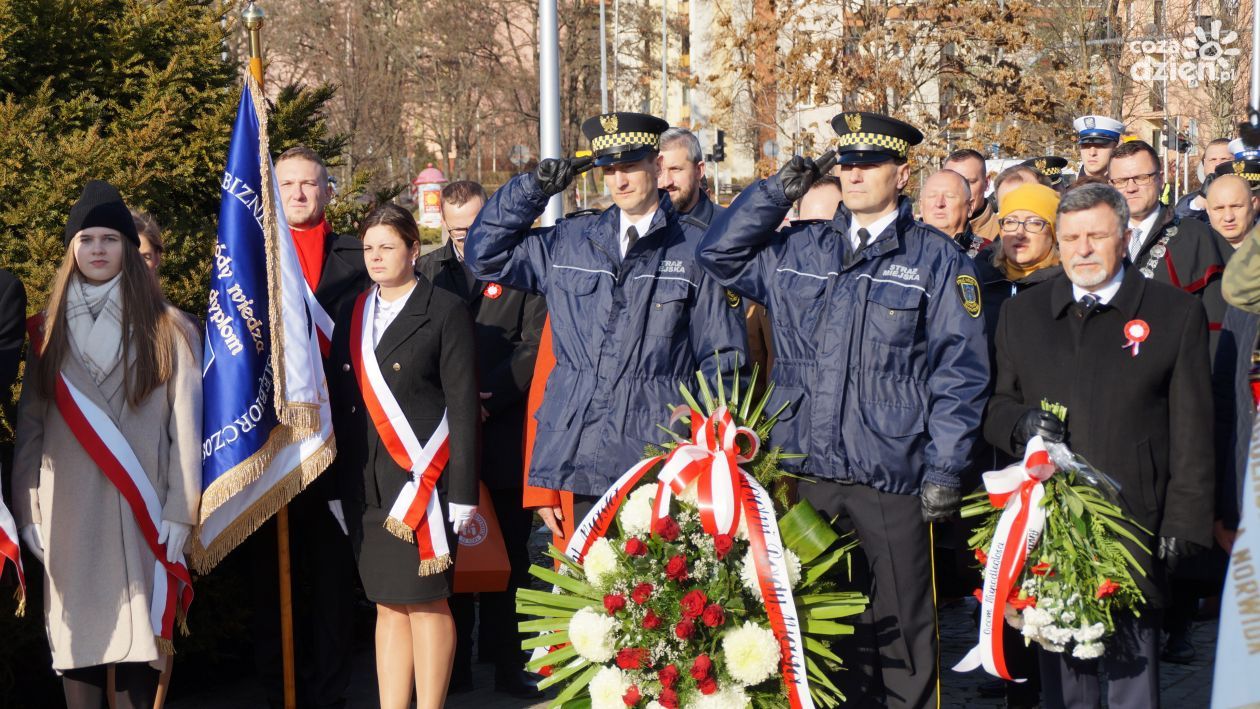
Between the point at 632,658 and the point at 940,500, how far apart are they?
1146 mm

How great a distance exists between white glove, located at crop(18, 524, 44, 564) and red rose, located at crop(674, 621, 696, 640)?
7.36 ft

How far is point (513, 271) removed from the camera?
222 inches

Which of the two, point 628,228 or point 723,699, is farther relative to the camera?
point 628,228

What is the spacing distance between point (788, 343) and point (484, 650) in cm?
242

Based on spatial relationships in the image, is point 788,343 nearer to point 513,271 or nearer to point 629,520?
point 629,520

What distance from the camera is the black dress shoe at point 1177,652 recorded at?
6.62 m

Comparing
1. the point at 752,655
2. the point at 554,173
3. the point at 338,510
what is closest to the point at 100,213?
the point at 338,510

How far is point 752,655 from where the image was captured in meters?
4.36

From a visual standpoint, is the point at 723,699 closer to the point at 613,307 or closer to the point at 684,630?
the point at 684,630

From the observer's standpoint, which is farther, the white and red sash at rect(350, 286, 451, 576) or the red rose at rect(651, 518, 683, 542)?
the white and red sash at rect(350, 286, 451, 576)

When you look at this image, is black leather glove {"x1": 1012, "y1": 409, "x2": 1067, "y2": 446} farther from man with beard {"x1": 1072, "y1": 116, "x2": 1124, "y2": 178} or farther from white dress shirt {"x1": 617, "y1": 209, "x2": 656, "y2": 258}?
man with beard {"x1": 1072, "y1": 116, "x2": 1124, "y2": 178}

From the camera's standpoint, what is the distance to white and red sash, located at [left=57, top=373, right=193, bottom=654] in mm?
4844

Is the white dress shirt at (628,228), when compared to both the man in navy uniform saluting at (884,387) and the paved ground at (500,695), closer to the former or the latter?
the man in navy uniform saluting at (884,387)

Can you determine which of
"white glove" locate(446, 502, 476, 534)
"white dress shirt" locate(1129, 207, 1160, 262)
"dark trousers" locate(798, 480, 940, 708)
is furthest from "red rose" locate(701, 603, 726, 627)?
"white dress shirt" locate(1129, 207, 1160, 262)
